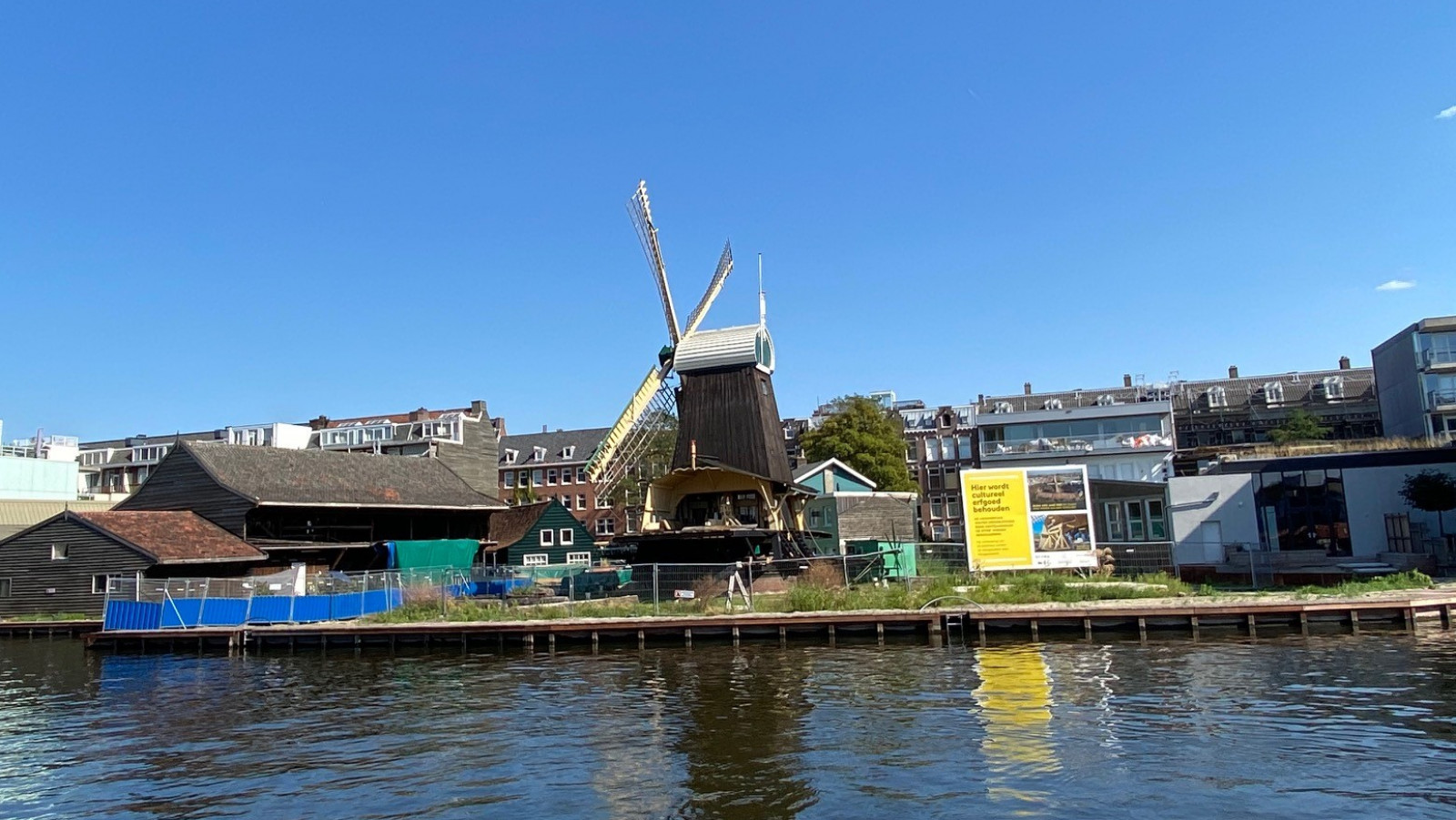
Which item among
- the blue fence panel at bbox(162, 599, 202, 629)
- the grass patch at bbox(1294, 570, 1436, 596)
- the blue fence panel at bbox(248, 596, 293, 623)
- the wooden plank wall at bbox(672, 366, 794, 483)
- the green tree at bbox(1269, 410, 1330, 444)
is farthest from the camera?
the green tree at bbox(1269, 410, 1330, 444)

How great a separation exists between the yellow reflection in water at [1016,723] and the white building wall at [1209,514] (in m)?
20.7

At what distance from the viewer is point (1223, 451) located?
4662cm

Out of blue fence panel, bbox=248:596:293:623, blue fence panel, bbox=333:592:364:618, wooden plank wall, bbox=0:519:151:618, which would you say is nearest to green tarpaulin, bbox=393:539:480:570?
wooden plank wall, bbox=0:519:151:618

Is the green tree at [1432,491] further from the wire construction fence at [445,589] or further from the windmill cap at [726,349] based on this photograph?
the windmill cap at [726,349]

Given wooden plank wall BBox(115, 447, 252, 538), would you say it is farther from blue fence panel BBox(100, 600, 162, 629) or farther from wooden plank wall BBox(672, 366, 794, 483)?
wooden plank wall BBox(672, 366, 794, 483)

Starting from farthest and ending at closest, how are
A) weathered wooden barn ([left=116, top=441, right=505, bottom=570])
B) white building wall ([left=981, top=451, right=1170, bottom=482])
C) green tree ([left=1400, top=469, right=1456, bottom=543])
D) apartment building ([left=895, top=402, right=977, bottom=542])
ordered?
apartment building ([left=895, top=402, right=977, bottom=542]), white building wall ([left=981, top=451, right=1170, bottom=482]), weathered wooden barn ([left=116, top=441, right=505, bottom=570]), green tree ([left=1400, top=469, right=1456, bottom=543])

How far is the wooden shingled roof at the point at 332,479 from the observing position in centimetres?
4678

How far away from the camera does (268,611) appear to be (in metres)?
32.3

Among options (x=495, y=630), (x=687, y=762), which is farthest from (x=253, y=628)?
(x=687, y=762)

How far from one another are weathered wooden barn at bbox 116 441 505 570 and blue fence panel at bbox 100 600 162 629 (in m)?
12.2

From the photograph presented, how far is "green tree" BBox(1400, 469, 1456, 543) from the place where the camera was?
34.4 m

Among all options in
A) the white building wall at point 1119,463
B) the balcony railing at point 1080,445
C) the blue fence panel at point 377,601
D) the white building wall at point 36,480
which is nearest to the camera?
the blue fence panel at point 377,601

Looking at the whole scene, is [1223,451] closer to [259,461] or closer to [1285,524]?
[1285,524]

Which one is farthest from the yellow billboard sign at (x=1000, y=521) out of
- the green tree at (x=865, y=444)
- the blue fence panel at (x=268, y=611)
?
the green tree at (x=865, y=444)
